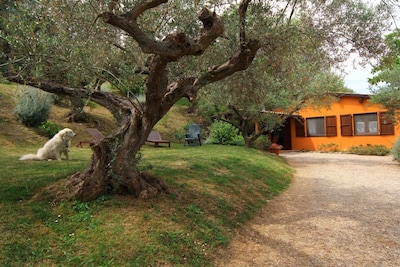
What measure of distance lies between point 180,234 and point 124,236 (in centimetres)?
77

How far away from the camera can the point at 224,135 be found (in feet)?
59.1

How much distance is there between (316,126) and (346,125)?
2185 millimetres

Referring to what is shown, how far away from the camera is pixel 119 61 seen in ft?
18.8

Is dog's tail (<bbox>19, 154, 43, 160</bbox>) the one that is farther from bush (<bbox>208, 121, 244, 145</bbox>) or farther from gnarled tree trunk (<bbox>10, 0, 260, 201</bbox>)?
bush (<bbox>208, 121, 244, 145</bbox>)

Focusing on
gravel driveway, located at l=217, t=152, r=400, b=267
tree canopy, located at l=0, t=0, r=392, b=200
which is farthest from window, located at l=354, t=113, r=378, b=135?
tree canopy, located at l=0, t=0, r=392, b=200

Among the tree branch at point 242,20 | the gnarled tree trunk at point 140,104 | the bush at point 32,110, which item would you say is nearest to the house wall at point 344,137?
the tree branch at point 242,20

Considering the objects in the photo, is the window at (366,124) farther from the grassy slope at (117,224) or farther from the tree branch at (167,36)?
the tree branch at (167,36)

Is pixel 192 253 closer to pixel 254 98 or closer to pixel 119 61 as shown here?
pixel 119 61

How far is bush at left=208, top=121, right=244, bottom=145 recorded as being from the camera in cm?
1800

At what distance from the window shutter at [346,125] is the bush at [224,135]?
7.17 metres

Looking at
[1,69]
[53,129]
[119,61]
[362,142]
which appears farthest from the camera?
[362,142]

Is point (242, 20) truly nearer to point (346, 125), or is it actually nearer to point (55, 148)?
point (55, 148)

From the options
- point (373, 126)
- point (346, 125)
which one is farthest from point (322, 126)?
point (373, 126)

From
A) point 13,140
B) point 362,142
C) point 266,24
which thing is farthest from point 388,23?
point 362,142
